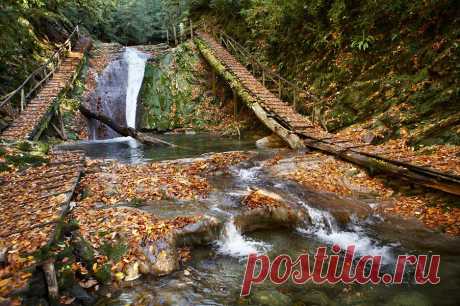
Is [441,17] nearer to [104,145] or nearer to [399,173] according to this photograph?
[399,173]

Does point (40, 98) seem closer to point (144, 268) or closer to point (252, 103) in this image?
point (252, 103)

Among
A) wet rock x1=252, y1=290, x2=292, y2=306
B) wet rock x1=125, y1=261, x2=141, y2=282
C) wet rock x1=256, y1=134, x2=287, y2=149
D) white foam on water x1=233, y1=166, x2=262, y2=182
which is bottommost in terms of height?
wet rock x1=252, y1=290, x2=292, y2=306

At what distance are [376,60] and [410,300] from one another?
10303 millimetres

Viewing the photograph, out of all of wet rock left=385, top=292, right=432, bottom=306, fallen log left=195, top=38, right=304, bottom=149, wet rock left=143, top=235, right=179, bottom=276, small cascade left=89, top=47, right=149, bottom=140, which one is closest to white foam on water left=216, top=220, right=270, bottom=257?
wet rock left=143, top=235, right=179, bottom=276

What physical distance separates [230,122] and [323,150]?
8.55 m

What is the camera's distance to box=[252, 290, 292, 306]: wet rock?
16.0ft

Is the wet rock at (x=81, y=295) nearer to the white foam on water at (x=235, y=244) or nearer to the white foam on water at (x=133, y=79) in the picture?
the white foam on water at (x=235, y=244)

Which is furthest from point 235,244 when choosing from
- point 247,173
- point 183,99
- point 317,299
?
point 183,99

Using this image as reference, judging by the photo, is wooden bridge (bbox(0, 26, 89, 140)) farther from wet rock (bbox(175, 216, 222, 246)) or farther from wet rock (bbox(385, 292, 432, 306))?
wet rock (bbox(385, 292, 432, 306))

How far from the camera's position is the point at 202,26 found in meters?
26.1

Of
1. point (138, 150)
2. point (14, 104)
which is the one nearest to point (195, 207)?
point (138, 150)

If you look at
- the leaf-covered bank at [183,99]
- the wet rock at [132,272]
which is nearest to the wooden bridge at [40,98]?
the leaf-covered bank at [183,99]

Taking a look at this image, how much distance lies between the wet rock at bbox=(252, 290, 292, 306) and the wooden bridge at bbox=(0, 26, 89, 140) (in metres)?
9.92

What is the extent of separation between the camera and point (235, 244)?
6645 millimetres
